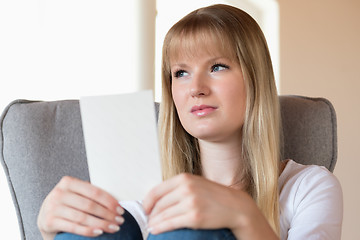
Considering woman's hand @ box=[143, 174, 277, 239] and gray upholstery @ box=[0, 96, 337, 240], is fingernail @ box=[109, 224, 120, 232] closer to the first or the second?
woman's hand @ box=[143, 174, 277, 239]

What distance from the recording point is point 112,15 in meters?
2.54

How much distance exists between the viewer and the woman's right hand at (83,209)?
0.95m

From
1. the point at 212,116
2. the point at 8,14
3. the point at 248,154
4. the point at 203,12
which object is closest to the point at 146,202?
the point at 212,116

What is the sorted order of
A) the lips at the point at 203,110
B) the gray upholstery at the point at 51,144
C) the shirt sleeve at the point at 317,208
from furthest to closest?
the gray upholstery at the point at 51,144 → the lips at the point at 203,110 → the shirt sleeve at the point at 317,208

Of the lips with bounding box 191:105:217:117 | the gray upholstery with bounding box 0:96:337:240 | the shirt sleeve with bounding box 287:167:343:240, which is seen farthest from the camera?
the gray upholstery with bounding box 0:96:337:240

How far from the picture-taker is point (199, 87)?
134 centimetres

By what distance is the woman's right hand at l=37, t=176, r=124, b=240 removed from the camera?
0.95 metres

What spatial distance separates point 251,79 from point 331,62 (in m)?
2.42

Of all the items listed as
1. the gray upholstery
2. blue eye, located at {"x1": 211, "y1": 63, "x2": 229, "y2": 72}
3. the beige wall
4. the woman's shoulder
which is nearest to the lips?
blue eye, located at {"x1": 211, "y1": 63, "x2": 229, "y2": 72}

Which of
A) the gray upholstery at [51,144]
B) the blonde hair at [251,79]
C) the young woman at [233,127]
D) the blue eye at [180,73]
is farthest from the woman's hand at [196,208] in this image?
the gray upholstery at [51,144]

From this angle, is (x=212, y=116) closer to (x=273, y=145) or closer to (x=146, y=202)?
(x=273, y=145)

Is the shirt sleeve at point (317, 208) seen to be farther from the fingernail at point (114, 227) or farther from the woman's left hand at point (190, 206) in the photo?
the fingernail at point (114, 227)

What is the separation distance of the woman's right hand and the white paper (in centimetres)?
2

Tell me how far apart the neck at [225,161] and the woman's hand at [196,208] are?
48 cm
